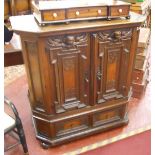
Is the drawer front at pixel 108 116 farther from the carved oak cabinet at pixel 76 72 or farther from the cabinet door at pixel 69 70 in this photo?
the cabinet door at pixel 69 70

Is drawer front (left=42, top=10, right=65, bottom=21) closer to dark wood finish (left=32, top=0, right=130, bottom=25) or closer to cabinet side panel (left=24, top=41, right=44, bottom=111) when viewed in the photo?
dark wood finish (left=32, top=0, right=130, bottom=25)

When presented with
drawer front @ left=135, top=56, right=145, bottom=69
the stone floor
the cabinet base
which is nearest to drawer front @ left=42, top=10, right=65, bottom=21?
the cabinet base

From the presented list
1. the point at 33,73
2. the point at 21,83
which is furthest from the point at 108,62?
the point at 21,83

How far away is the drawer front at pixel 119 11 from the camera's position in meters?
1.61

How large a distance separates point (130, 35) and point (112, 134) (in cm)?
101

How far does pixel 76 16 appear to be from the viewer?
5.02 feet

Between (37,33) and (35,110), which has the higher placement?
(37,33)

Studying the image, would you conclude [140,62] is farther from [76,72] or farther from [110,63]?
[76,72]

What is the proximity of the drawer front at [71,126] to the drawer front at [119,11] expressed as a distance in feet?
3.15

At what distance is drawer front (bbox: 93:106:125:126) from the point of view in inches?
79.6

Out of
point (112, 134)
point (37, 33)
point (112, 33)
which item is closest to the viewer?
point (37, 33)

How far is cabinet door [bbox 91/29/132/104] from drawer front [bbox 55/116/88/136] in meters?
0.25

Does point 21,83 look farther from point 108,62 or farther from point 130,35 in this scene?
point 130,35

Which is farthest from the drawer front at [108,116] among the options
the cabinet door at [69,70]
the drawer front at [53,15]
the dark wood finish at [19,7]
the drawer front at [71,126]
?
the dark wood finish at [19,7]
